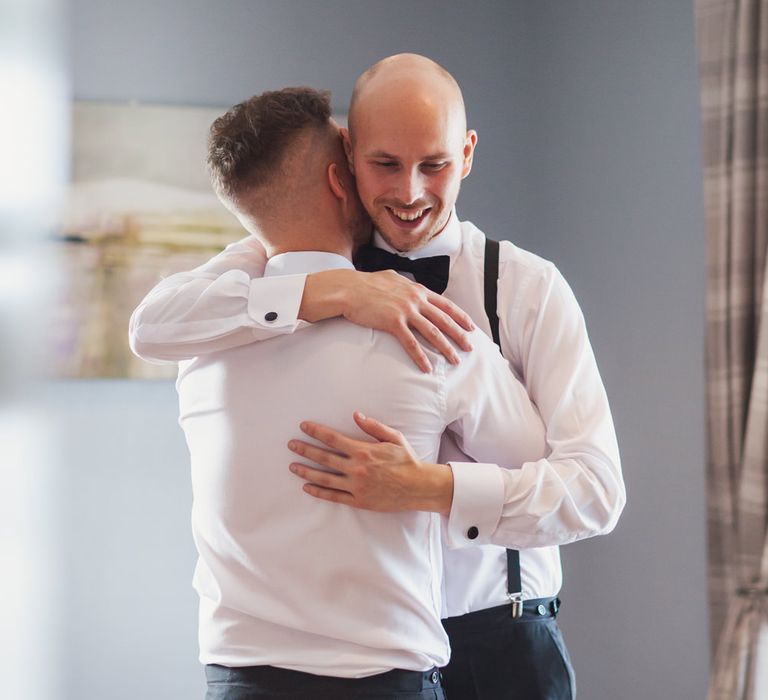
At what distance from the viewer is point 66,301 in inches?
129

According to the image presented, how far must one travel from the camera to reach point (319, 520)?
Answer: 50.4 inches

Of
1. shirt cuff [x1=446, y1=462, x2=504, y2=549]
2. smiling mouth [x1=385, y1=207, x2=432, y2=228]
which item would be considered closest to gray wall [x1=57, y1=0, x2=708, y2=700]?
smiling mouth [x1=385, y1=207, x2=432, y2=228]

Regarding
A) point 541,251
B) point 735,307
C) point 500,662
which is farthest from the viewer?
point 541,251

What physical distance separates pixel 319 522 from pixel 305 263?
0.40 metres

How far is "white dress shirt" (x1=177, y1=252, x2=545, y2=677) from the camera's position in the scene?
1.26 meters

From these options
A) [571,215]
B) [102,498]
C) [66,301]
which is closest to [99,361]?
[66,301]

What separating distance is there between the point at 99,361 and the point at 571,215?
175cm

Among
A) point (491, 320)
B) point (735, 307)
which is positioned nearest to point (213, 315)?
point (491, 320)

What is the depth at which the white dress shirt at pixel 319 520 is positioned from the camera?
1261mm

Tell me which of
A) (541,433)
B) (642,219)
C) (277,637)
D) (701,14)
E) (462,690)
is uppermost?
(701,14)

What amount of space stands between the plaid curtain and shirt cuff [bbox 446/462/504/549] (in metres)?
0.93

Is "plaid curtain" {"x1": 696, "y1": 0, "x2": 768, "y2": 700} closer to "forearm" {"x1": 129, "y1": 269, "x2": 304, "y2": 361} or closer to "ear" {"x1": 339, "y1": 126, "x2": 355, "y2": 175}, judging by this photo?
"ear" {"x1": 339, "y1": 126, "x2": 355, "y2": 175}

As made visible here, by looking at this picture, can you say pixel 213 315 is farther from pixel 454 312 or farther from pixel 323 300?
pixel 454 312

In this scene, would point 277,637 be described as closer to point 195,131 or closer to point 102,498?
point 102,498
